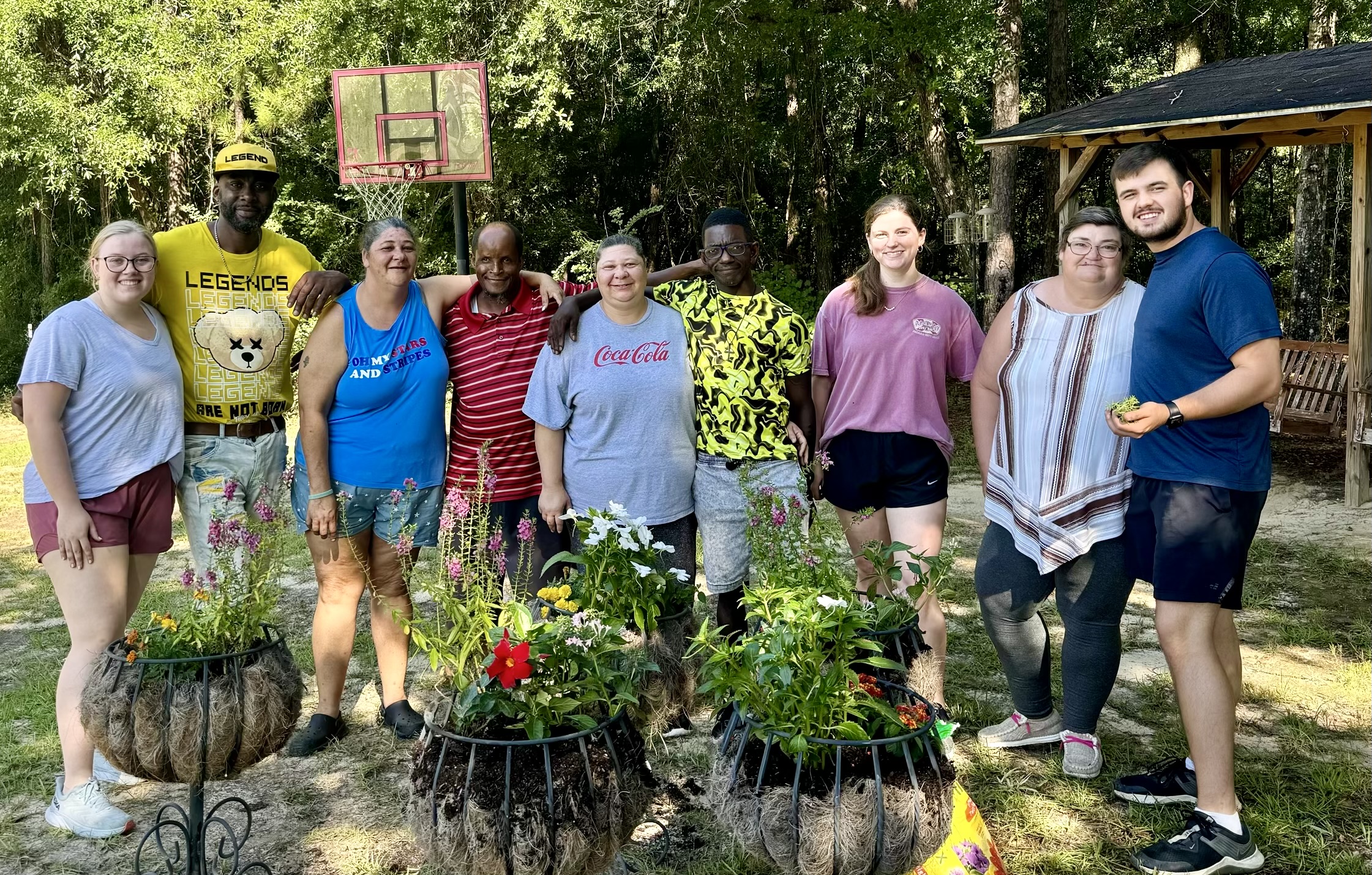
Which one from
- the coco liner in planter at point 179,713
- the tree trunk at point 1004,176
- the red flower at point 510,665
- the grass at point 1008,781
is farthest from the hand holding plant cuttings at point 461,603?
the tree trunk at point 1004,176

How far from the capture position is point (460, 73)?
28.3 feet

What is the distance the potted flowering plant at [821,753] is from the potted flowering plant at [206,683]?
1.13m

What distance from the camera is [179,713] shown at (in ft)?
8.56

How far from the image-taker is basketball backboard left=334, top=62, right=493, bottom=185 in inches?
334

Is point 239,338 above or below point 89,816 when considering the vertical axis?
A: above

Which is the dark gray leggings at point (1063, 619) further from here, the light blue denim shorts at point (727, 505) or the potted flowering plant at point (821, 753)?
the potted flowering plant at point (821, 753)

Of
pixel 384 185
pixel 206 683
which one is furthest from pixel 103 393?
pixel 384 185

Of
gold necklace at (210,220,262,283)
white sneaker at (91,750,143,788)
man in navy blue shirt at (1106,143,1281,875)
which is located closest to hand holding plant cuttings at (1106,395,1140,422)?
man in navy blue shirt at (1106,143,1281,875)

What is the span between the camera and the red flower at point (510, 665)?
2.29m

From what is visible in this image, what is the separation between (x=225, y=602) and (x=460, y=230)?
3937 millimetres

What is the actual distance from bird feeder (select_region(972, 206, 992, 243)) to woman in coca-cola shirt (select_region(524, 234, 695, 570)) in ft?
34.0

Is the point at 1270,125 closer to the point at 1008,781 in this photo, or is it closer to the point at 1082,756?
the point at 1082,756

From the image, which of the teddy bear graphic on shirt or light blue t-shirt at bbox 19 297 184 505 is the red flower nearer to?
light blue t-shirt at bbox 19 297 184 505

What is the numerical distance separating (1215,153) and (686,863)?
10052 mm
